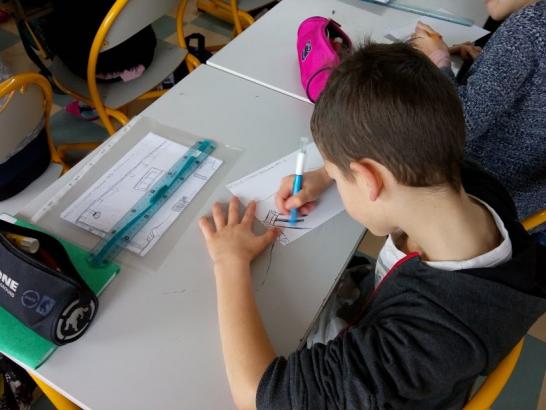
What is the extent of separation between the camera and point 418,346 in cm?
58

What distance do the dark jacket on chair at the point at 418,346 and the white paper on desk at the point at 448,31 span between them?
0.97 m

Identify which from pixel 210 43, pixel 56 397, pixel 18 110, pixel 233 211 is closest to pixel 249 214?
pixel 233 211

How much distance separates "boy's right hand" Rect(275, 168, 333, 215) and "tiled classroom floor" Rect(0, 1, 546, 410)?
0.94 m

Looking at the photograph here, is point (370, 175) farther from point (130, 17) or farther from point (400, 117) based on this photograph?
point (130, 17)

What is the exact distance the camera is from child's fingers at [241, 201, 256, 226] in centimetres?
84

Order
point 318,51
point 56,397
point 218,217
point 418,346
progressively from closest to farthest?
point 418,346 → point 56,397 → point 218,217 → point 318,51

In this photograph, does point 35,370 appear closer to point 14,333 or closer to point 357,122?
point 14,333

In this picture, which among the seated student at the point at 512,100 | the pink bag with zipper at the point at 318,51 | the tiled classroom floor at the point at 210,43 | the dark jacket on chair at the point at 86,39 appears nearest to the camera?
the seated student at the point at 512,100

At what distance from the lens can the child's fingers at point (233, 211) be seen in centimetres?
84

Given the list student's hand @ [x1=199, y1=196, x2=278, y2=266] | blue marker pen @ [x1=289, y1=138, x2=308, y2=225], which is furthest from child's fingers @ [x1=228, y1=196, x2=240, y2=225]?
blue marker pen @ [x1=289, y1=138, x2=308, y2=225]

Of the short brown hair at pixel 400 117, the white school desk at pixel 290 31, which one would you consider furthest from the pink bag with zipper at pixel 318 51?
the short brown hair at pixel 400 117

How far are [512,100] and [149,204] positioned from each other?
2.69ft

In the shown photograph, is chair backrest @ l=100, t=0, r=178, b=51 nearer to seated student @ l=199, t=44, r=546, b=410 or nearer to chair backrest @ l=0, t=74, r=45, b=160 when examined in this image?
chair backrest @ l=0, t=74, r=45, b=160

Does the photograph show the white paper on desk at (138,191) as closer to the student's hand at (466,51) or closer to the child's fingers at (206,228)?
the child's fingers at (206,228)
